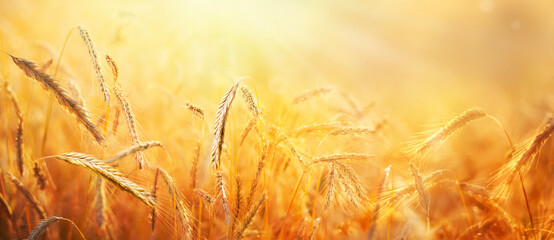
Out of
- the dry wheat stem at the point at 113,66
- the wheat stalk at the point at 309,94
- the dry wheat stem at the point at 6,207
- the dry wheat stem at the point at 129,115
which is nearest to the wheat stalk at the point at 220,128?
the dry wheat stem at the point at 129,115

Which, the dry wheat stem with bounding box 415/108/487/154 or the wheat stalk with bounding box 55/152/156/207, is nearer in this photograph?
the wheat stalk with bounding box 55/152/156/207

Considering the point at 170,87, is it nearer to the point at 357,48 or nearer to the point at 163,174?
the point at 163,174

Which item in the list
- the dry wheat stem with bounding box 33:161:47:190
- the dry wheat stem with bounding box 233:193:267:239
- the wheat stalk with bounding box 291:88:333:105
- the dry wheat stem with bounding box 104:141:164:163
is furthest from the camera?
the wheat stalk with bounding box 291:88:333:105

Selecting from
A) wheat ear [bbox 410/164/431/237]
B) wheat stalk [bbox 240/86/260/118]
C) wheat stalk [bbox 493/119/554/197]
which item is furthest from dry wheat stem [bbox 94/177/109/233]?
wheat stalk [bbox 493/119/554/197]

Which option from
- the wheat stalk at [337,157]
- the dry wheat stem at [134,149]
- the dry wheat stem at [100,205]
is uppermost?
the wheat stalk at [337,157]

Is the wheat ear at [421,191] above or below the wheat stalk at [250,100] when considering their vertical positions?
below

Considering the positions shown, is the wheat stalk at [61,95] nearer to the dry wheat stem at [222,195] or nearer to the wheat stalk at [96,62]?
the wheat stalk at [96,62]

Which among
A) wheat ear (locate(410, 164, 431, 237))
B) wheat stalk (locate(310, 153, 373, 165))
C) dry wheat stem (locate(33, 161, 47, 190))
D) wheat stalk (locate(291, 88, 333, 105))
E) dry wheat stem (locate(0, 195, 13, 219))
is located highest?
wheat stalk (locate(291, 88, 333, 105))

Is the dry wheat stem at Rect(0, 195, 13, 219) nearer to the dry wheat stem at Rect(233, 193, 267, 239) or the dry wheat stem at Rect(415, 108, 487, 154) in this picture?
the dry wheat stem at Rect(233, 193, 267, 239)

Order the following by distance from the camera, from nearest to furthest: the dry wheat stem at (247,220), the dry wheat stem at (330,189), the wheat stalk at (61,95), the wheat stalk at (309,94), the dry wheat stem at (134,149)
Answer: the dry wheat stem at (134,149) → the wheat stalk at (61,95) → the dry wheat stem at (247,220) → the dry wheat stem at (330,189) → the wheat stalk at (309,94)
